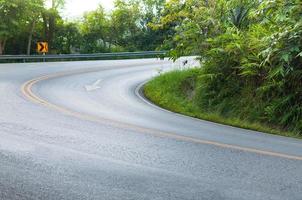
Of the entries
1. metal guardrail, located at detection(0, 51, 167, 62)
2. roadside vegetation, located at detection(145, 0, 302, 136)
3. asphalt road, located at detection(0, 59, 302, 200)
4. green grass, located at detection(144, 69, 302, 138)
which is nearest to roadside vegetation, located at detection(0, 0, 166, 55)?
metal guardrail, located at detection(0, 51, 167, 62)

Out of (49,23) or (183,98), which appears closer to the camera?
(183,98)

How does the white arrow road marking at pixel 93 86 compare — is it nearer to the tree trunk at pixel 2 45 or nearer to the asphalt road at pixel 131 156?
the asphalt road at pixel 131 156

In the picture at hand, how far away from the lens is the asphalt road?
5.61m

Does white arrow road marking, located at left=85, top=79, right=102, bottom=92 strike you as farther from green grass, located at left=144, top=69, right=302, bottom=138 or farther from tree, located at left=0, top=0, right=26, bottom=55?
tree, located at left=0, top=0, right=26, bottom=55

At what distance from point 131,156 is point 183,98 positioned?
26.4ft

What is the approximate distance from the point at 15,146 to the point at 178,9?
12356 mm

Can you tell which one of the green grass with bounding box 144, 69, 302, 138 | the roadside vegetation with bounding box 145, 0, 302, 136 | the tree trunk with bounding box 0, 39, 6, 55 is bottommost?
the tree trunk with bounding box 0, 39, 6, 55

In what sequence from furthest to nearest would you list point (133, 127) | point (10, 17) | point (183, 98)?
1. point (10, 17)
2. point (183, 98)
3. point (133, 127)

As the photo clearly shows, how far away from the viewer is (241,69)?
43.4ft

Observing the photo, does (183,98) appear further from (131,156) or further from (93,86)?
(131,156)

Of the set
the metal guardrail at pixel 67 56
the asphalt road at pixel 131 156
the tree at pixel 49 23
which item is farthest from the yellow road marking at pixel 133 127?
the tree at pixel 49 23

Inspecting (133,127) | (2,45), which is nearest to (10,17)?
(2,45)

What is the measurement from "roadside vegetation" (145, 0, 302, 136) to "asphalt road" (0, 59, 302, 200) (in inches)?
58.3

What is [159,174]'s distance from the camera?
6234 mm
